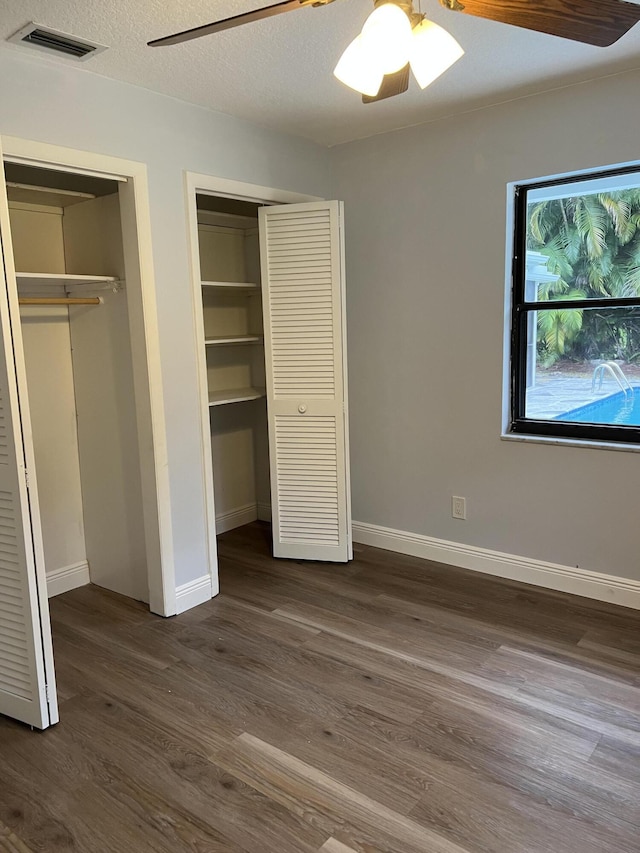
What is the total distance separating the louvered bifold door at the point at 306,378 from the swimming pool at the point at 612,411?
1262 mm

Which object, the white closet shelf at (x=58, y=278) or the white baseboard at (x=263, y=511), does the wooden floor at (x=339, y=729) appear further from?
the white closet shelf at (x=58, y=278)

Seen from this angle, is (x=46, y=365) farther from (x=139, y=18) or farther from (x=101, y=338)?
(x=139, y=18)

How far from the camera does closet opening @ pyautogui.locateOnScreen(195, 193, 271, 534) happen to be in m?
4.25

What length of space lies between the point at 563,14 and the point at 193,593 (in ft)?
9.39

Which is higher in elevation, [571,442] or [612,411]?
[612,411]

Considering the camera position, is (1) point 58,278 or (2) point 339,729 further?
(1) point 58,278

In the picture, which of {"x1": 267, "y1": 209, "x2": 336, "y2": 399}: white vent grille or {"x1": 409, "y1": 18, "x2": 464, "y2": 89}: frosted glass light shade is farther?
{"x1": 267, "y1": 209, "x2": 336, "y2": 399}: white vent grille

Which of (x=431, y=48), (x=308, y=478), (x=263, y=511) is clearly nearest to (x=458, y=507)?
(x=308, y=478)

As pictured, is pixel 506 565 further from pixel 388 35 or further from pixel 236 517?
pixel 388 35

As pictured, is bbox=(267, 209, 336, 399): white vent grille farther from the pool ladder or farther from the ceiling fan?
the ceiling fan

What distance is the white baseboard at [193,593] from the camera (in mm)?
3289

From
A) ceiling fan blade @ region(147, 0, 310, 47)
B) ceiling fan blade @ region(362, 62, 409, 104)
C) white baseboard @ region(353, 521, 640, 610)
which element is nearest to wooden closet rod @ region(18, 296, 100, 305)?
ceiling fan blade @ region(147, 0, 310, 47)

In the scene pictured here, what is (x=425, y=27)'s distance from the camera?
1.69m

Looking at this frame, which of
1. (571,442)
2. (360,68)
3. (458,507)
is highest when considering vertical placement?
Answer: (360,68)
